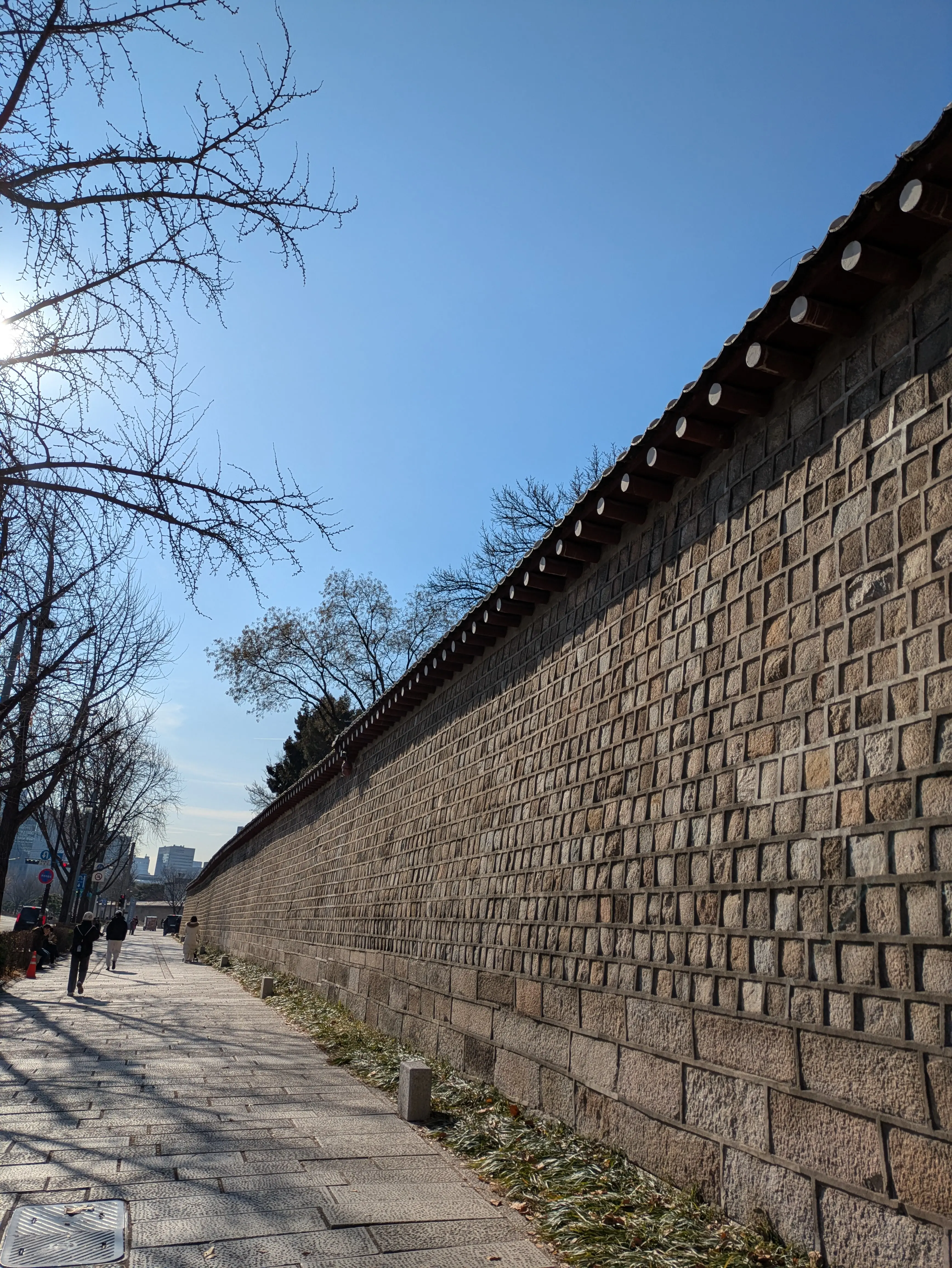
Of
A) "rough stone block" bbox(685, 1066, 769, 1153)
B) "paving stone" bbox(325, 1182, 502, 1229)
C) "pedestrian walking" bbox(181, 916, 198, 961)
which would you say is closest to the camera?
"rough stone block" bbox(685, 1066, 769, 1153)

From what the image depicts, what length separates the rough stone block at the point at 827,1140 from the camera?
3170 mm

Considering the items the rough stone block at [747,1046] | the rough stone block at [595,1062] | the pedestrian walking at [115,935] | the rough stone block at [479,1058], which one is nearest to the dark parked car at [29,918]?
the pedestrian walking at [115,935]

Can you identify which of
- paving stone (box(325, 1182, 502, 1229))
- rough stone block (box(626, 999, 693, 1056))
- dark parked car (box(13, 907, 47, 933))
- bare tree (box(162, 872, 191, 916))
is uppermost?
rough stone block (box(626, 999, 693, 1056))

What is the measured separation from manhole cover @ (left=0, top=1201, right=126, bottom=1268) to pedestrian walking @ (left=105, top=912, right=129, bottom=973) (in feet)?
52.4

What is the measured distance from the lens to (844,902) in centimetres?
347

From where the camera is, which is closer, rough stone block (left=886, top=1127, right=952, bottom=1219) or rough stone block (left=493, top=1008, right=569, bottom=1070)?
rough stone block (left=886, top=1127, right=952, bottom=1219)

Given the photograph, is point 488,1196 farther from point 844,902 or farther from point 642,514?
point 642,514

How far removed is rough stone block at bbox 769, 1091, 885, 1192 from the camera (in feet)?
10.4

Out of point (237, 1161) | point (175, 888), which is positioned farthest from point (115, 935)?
point (175, 888)

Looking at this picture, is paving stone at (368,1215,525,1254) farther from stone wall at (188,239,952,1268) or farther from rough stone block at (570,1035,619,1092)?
rough stone block at (570,1035,619,1092)

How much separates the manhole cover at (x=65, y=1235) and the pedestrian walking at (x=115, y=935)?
15965mm

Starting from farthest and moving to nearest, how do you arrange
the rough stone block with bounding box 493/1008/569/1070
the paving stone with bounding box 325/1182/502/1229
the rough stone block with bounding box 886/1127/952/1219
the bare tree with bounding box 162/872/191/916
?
1. the bare tree with bounding box 162/872/191/916
2. the rough stone block with bounding box 493/1008/569/1070
3. the paving stone with bounding box 325/1182/502/1229
4. the rough stone block with bounding box 886/1127/952/1219

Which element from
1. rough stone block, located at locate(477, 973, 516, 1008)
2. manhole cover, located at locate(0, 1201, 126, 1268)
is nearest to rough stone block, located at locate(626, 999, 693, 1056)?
Answer: rough stone block, located at locate(477, 973, 516, 1008)

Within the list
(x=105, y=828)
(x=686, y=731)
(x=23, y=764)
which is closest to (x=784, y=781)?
(x=686, y=731)
